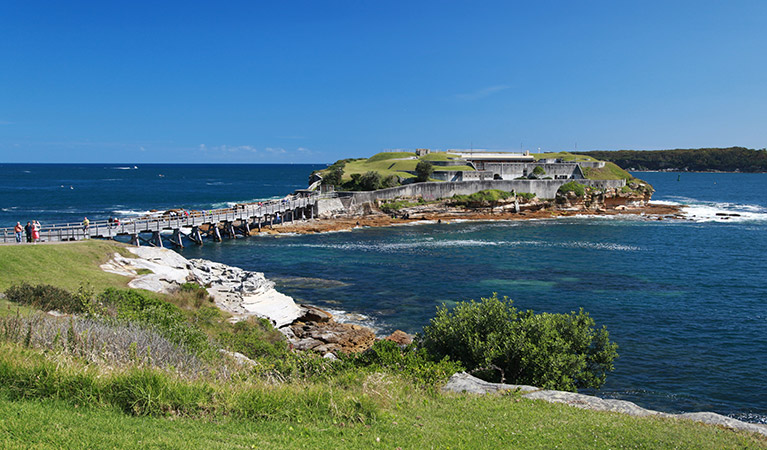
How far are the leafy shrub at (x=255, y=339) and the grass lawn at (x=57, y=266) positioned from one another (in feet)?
19.6

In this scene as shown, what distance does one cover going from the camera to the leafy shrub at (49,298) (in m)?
16.4

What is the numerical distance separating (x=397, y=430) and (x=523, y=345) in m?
6.44

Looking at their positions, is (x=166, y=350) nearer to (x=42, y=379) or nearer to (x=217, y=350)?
(x=217, y=350)

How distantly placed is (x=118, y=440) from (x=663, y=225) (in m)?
64.4

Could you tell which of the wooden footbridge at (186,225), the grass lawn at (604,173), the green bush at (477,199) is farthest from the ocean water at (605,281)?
the grass lawn at (604,173)

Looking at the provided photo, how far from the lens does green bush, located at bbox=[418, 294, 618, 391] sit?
15016 mm

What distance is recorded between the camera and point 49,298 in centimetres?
1683

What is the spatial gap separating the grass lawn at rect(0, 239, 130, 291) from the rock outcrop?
1439 cm

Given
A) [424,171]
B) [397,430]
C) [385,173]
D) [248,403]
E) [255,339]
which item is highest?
[424,171]

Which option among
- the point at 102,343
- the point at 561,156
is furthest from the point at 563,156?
the point at 102,343

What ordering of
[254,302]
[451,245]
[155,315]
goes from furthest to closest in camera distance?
[451,245]
[254,302]
[155,315]

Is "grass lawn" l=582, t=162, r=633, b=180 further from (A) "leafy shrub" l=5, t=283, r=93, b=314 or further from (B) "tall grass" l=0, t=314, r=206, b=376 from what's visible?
(B) "tall grass" l=0, t=314, r=206, b=376

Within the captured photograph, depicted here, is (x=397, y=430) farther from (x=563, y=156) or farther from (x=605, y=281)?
(x=563, y=156)

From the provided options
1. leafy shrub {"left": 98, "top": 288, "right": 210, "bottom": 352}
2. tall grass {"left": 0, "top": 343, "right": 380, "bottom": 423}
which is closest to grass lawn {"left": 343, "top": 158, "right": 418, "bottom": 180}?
leafy shrub {"left": 98, "top": 288, "right": 210, "bottom": 352}
